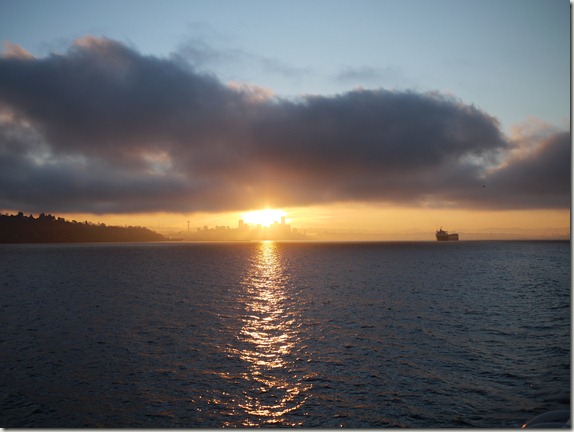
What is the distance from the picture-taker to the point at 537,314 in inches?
1783

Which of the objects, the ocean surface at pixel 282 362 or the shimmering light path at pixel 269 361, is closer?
the ocean surface at pixel 282 362

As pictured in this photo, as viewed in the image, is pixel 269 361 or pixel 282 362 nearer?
pixel 282 362

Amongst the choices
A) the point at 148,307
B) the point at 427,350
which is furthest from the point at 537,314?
the point at 148,307

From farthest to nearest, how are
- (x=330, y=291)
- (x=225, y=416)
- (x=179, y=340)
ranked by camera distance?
(x=330, y=291), (x=179, y=340), (x=225, y=416)

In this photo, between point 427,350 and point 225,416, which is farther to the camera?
point 427,350

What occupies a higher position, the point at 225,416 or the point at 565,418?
the point at 565,418

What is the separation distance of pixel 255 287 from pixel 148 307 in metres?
26.2

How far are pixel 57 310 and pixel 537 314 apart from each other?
55.5 meters

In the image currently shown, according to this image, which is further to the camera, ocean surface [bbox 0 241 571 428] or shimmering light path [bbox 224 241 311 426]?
shimmering light path [bbox 224 241 311 426]

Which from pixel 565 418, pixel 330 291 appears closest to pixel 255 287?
pixel 330 291

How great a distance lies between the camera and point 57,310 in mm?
48750

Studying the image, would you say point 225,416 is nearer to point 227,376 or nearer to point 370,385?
point 227,376

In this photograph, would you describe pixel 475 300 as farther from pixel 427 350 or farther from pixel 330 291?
pixel 427 350

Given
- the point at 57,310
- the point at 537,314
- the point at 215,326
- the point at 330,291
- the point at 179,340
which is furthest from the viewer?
the point at 330,291
